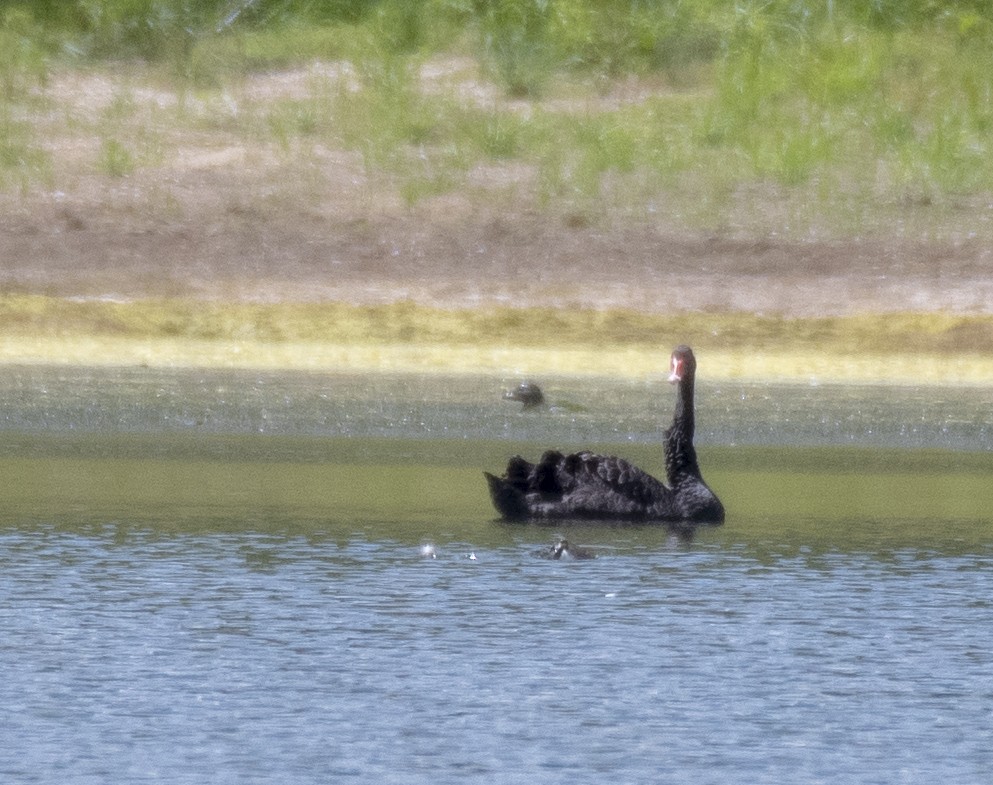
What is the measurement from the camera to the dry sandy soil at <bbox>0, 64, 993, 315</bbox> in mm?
22844

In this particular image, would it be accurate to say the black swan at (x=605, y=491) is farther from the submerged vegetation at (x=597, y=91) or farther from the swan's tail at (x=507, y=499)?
the submerged vegetation at (x=597, y=91)

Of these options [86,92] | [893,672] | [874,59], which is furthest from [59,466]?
[874,59]

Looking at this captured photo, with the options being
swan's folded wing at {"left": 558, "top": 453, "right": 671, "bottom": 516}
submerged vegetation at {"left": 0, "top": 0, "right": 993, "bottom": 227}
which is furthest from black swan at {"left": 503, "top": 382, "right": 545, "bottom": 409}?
submerged vegetation at {"left": 0, "top": 0, "right": 993, "bottom": 227}

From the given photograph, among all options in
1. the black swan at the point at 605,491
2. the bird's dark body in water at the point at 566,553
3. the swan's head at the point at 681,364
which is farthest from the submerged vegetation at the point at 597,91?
the bird's dark body in water at the point at 566,553

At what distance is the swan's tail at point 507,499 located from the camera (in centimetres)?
1223

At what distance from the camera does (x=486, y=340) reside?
2134cm

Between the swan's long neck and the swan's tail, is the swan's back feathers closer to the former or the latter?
the swan's tail

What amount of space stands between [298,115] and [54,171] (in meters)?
2.78

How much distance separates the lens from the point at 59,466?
1448 centimetres

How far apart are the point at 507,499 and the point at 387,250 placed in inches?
462

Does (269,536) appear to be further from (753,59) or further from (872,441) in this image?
(753,59)

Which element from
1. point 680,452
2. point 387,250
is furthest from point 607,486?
point 387,250

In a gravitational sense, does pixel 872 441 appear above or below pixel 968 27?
below

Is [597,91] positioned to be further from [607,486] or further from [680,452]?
[607,486]
